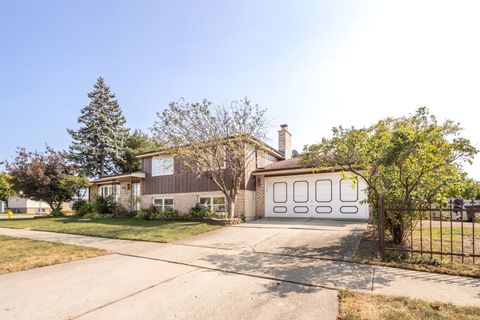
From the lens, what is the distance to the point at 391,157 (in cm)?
658

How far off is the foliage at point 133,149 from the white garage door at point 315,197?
81.7 ft

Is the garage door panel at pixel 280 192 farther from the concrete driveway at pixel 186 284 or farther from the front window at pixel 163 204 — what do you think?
the concrete driveway at pixel 186 284

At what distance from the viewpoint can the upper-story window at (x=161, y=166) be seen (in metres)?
19.2

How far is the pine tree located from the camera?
36719 millimetres

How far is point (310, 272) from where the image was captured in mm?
5715

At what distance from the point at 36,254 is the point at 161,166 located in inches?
479

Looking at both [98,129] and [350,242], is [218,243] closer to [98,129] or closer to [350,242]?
[350,242]

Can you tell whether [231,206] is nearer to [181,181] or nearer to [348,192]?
[181,181]

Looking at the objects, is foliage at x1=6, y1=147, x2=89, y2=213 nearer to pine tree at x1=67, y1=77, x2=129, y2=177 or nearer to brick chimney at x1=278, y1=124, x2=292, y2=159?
pine tree at x1=67, y1=77, x2=129, y2=177

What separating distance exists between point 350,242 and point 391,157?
3.24 meters

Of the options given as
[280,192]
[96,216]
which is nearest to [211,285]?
[280,192]

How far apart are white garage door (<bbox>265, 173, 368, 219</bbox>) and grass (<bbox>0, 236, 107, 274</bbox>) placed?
35.3 feet

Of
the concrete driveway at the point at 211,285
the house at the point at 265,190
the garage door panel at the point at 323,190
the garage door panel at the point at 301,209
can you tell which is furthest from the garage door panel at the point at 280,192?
the concrete driveway at the point at 211,285

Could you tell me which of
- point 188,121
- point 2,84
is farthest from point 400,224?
point 2,84
